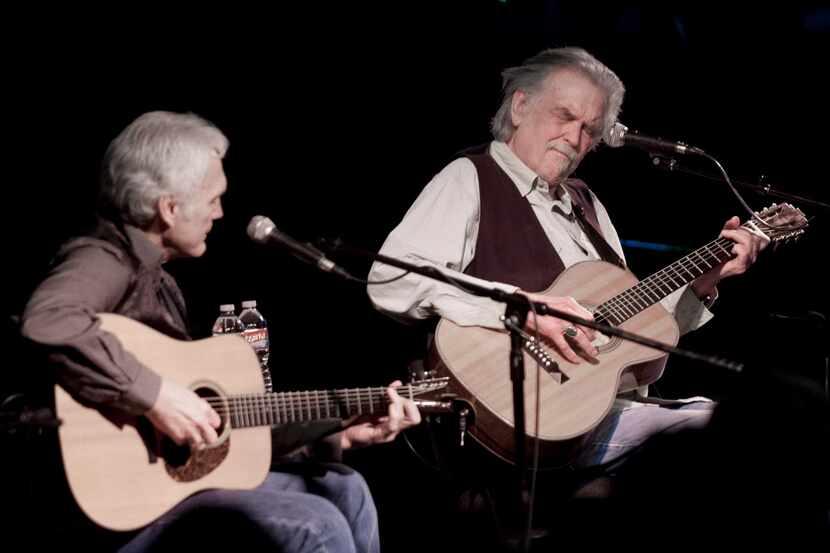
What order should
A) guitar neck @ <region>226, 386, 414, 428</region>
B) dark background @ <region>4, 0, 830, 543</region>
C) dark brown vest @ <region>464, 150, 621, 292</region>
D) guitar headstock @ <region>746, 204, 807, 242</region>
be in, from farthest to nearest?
1. guitar headstock @ <region>746, 204, 807, 242</region>
2. dark brown vest @ <region>464, 150, 621, 292</region>
3. dark background @ <region>4, 0, 830, 543</region>
4. guitar neck @ <region>226, 386, 414, 428</region>

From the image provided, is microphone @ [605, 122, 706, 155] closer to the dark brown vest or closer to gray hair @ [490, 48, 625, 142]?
gray hair @ [490, 48, 625, 142]

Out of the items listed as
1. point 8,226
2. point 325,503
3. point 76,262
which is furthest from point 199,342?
point 8,226

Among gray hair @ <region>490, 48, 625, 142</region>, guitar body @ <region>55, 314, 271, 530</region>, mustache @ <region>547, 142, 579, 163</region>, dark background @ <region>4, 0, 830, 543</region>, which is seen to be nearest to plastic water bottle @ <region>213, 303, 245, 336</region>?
dark background @ <region>4, 0, 830, 543</region>

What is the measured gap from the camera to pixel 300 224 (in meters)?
3.98

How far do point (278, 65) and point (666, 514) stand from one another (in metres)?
2.58

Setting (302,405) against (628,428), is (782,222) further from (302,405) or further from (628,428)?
(302,405)

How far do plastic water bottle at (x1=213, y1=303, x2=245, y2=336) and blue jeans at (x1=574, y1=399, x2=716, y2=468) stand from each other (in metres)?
1.58

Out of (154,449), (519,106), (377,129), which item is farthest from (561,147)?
(154,449)

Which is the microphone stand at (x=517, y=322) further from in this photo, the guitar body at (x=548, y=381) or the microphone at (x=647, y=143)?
the microphone at (x=647, y=143)

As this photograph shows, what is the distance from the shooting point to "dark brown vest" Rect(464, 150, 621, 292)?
327cm

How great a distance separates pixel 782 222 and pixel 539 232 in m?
1.06

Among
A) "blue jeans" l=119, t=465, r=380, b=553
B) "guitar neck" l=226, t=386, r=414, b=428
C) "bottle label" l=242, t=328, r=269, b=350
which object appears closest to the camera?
"blue jeans" l=119, t=465, r=380, b=553

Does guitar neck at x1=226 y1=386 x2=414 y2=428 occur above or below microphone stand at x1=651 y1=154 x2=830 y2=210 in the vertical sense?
below

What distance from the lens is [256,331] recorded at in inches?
143
